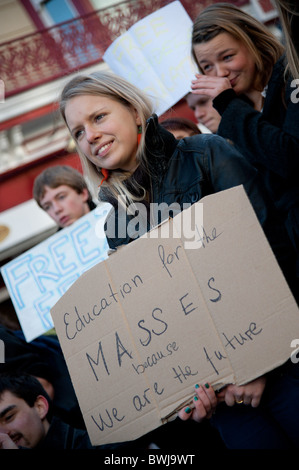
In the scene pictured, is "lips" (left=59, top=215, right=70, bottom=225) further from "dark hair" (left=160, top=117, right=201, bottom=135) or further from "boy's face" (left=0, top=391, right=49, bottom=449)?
"boy's face" (left=0, top=391, right=49, bottom=449)

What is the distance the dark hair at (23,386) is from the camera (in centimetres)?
158

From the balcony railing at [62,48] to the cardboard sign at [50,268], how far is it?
17.2 feet

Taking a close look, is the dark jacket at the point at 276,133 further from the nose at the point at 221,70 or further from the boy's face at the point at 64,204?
the boy's face at the point at 64,204

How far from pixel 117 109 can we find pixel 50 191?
113 cm

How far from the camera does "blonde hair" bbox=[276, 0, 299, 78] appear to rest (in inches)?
42.1

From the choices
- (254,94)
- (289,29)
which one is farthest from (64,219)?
(289,29)

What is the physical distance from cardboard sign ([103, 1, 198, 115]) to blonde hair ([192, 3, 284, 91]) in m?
0.39

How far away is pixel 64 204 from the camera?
2.29 meters

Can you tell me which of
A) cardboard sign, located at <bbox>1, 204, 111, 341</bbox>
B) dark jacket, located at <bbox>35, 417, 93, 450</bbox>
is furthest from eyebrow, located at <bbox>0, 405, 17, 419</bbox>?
cardboard sign, located at <bbox>1, 204, 111, 341</bbox>

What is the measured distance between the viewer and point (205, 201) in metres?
1.00

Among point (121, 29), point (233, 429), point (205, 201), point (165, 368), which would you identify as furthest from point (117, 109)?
point (121, 29)

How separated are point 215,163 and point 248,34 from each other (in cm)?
62

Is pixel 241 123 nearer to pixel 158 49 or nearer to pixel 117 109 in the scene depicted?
pixel 117 109

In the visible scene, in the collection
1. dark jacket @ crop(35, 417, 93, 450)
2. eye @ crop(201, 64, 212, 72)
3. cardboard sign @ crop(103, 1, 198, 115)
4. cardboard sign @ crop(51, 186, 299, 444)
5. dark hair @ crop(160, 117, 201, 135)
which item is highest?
cardboard sign @ crop(103, 1, 198, 115)
